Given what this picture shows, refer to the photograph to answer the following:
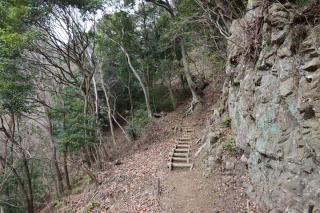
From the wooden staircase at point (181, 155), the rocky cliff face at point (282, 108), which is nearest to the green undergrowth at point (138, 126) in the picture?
the wooden staircase at point (181, 155)

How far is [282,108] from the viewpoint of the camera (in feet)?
10.5

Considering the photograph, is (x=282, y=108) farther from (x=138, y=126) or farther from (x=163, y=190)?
(x=138, y=126)

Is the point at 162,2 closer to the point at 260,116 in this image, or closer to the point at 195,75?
the point at 195,75

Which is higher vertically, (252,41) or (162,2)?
(162,2)

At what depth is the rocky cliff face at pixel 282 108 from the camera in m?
2.63

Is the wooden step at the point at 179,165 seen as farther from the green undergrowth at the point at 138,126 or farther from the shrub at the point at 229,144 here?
the green undergrowth at the point at 138,126

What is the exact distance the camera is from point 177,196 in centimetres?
486

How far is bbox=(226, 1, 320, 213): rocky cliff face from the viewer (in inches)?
103

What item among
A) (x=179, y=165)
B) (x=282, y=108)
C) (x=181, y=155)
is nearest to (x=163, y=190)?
(x=179, y=165)

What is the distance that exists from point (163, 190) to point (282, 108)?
4.23 m

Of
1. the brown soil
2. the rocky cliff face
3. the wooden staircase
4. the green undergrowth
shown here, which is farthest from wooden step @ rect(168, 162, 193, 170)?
the green undergrowth

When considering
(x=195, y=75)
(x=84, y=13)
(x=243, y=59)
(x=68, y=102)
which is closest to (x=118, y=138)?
(x=68, y=102)

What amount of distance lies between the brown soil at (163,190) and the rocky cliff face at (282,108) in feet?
2.30

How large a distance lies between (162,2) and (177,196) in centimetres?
1343
